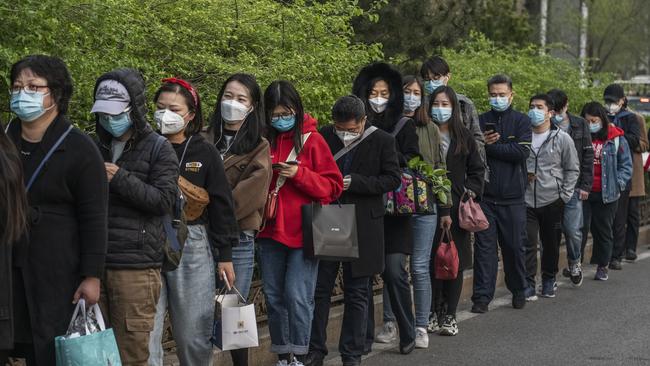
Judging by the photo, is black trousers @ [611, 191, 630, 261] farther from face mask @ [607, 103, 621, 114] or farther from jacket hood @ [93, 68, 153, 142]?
jacket hood @ [93, 68, 153, 142]

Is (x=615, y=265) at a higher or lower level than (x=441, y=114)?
lower

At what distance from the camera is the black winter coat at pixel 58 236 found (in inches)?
204

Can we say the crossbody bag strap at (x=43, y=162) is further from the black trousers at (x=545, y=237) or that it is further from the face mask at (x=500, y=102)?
the black trousers at (x=545, y=237)

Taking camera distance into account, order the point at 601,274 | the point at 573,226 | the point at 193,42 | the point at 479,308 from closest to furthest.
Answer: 1. the point at 193,42
2. the point at 479,308
3. the point at 573,226
4. the point at 601,274

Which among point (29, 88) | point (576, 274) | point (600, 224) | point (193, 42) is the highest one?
point (193, 42)

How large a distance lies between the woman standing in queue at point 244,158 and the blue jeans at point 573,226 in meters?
5.35

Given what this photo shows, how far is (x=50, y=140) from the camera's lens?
5.25 meters

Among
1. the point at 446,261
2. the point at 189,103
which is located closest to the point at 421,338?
the point at 446,261

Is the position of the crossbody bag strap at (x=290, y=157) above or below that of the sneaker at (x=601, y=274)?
above

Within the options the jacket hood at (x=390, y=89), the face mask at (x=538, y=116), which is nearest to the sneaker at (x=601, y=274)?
the face mask at (x=538, y=116)

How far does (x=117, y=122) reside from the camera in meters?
5.68

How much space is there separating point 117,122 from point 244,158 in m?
1.36

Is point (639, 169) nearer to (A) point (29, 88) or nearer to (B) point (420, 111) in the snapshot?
(B) point (420, 111)

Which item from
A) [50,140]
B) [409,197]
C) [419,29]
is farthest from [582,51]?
[50,140]
